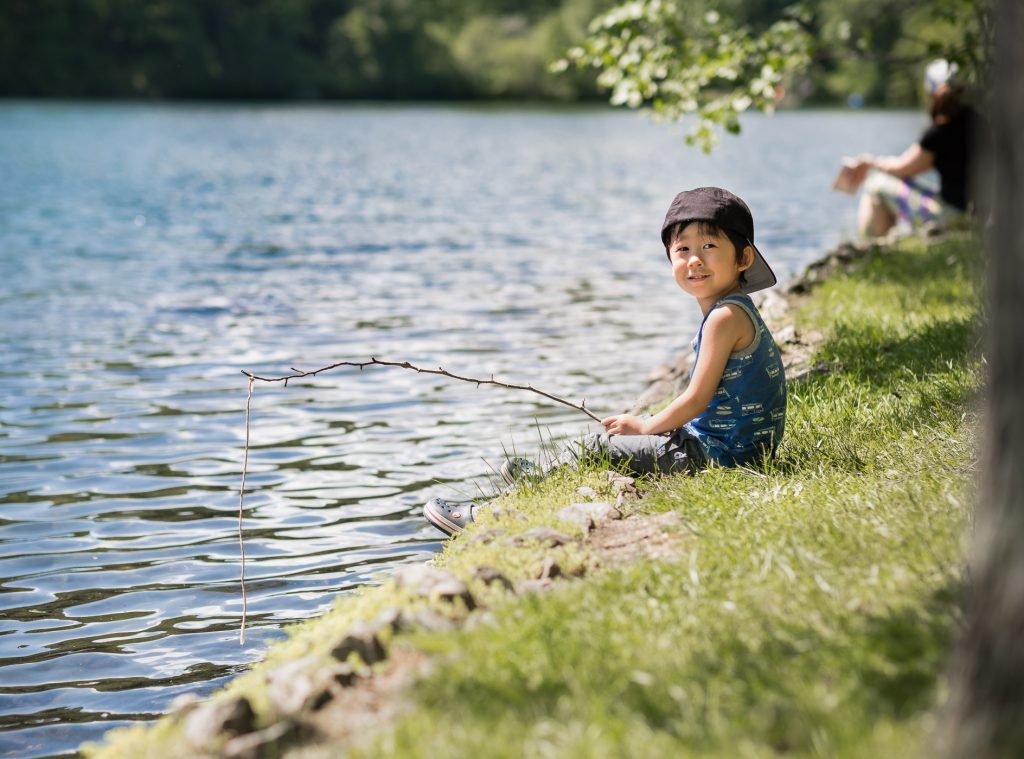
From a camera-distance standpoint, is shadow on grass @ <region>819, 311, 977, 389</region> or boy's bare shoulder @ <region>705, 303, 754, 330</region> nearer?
boy's bare shoulder @ <region>705, 303, 754, 330</region>

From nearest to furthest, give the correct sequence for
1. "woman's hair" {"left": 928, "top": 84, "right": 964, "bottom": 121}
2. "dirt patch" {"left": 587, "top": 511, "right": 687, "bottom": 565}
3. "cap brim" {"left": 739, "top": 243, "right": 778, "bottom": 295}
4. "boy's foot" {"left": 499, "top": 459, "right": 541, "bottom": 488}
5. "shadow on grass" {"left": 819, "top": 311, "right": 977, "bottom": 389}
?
"dirt patch" {"left": 587, "top": 511, "right": 687, "bottom": 565} → "cap brim" {"left": 739, "top": 243, "right": 778, "bottom": 295} → "boy's foot" {"left": 499, "top": 459, "right": 541, "bottom": 488} → "shadow on grass" {"left": 819, "top": 311, "right": 977, "bottom": 389} → "woman's hair" {"left": 928, "top": 84, "right": 964, "bottom": 121}

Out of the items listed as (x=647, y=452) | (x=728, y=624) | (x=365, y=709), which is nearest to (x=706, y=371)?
(x=647, y=452)

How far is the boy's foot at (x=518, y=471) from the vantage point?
5809 mm

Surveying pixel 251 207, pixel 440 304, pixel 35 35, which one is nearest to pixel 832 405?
pixel 440 304

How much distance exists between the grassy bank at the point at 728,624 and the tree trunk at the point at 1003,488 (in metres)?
0.29

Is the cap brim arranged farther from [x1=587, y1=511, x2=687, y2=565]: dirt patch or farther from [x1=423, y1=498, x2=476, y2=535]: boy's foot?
[x1=423, y1=498, x2=476, y2=535]: boy's foot

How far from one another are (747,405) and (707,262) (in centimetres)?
67

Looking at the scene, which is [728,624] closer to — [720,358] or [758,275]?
[720,358]

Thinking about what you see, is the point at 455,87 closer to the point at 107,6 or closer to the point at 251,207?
the point at 107,6

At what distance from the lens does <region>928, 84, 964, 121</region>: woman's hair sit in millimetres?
11352

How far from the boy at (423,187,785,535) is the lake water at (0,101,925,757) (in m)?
1.18

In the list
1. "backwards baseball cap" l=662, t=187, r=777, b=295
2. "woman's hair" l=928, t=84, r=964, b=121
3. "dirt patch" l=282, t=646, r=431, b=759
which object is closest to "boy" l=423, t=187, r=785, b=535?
"backwards baseball cap" l=662, t=187, r=777, b=295

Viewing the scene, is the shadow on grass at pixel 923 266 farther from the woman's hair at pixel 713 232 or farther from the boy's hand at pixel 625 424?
the boy's hand at pixel 625 424

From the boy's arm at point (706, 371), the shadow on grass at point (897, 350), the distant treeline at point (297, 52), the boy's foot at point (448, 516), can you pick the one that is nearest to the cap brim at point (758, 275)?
the boy's arm at point (706, 371)
